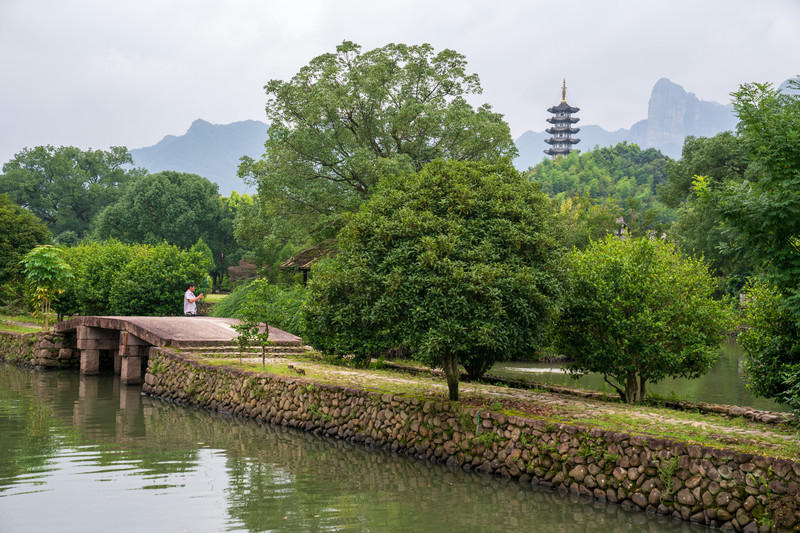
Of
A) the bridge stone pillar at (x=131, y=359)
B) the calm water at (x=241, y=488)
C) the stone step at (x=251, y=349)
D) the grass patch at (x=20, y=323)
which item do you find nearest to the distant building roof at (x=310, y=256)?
the stone step at (x=251, y=349)

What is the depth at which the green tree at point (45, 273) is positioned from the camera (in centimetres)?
3048

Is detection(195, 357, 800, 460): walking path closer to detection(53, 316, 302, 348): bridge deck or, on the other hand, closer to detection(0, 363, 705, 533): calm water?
detection(0, 363, 705, 533): calm water

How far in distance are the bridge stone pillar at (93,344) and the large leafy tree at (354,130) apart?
339 inches

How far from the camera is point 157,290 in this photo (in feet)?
98.1

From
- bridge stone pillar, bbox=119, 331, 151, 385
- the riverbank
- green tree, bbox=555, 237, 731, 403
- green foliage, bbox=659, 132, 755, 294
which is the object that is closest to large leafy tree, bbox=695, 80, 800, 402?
the riverbank

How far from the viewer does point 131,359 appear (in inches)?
915

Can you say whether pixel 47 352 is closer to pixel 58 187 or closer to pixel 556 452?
pixel 556 452

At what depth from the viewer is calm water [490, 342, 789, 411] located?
2092 cm

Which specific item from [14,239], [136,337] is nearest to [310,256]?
[136,337]

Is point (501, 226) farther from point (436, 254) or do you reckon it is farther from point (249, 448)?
point (249, 448)

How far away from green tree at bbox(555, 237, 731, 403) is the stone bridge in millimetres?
10546

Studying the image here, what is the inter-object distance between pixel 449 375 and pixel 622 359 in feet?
13.1

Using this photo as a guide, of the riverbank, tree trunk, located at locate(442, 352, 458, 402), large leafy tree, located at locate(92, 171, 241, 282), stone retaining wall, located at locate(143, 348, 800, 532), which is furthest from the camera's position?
large leafy tree, located at locate(92, 171, 241, 282)

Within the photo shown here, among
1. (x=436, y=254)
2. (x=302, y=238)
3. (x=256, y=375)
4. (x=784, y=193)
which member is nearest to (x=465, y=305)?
(x=436, y=254)
